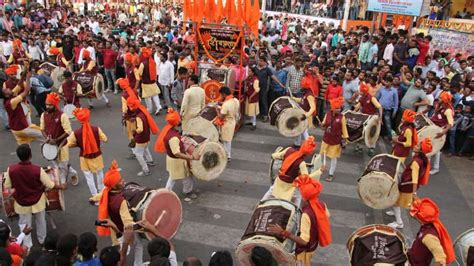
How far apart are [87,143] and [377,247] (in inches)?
195

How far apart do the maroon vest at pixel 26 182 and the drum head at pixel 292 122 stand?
5611 mm

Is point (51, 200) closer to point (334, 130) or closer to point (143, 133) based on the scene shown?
point (143, 133)

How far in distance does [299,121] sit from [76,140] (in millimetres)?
5049

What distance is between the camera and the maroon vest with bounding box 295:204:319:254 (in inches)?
205

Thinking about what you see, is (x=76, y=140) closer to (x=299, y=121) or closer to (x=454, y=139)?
(x=299, y=121)

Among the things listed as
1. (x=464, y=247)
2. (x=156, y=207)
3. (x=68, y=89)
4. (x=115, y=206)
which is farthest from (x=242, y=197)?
(x=68, y=89)

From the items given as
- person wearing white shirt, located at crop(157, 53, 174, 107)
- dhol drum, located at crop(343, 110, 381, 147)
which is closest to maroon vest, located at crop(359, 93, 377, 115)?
dhol drum, located at crop(343, 110, 381, 147)

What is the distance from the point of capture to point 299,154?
6703 mm

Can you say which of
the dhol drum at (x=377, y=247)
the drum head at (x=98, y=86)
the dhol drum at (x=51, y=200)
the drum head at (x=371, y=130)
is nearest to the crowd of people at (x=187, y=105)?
the dhol drum at (x=51, y=200)

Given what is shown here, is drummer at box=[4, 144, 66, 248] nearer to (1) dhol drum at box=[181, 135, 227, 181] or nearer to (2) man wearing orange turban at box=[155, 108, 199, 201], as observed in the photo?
(2) man wearing orange turban at box=[155, 108, 199, 201]

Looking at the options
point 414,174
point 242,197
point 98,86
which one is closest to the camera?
point 414,174

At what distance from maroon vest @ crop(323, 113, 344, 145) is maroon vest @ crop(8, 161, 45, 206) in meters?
5.53

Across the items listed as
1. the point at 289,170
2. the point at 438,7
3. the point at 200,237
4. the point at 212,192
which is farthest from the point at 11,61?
the point at 438,7

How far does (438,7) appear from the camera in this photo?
25.2 m
